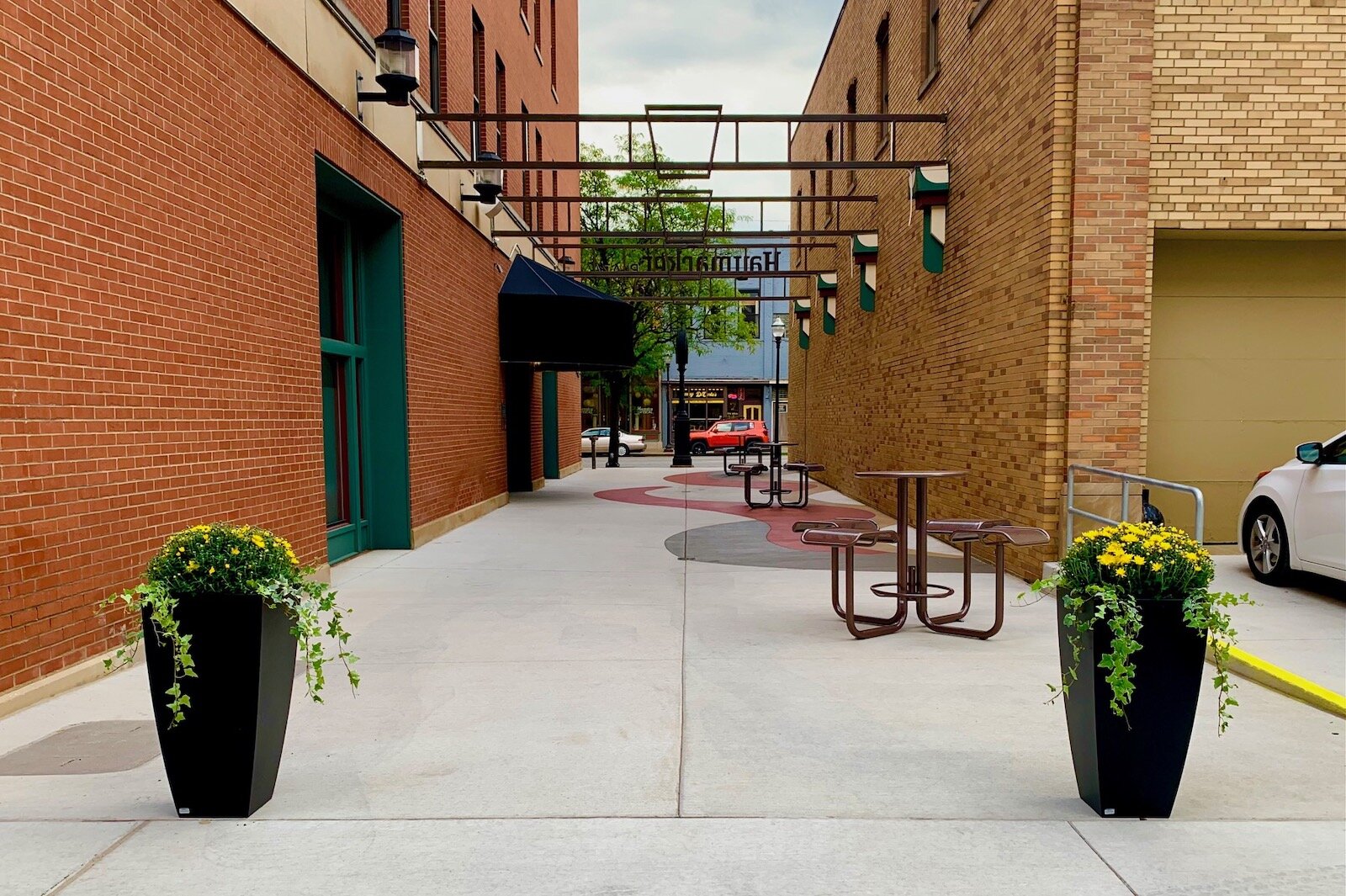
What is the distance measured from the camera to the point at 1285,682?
4.96 meters

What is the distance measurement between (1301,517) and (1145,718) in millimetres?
5012

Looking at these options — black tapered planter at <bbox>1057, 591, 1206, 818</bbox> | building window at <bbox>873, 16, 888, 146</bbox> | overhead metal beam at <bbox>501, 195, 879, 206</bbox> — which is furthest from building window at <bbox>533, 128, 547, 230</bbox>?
black tapered planter at <bbox>1057, 591, 1206, 818</bbox>

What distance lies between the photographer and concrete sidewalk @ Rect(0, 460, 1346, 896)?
2.98 m

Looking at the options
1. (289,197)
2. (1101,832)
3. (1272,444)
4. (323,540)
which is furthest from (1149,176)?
(323,540)

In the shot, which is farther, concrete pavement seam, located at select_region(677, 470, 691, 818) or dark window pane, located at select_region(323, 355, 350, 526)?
dark window pane, located at select_region(323, 355, 350, 526)

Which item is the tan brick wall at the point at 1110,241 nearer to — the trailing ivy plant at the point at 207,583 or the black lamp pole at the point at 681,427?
the trailing ivy plant at the point at 207,583

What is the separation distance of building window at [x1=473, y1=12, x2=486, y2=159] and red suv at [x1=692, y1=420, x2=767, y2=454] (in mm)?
22701

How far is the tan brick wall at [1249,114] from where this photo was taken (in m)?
7.74

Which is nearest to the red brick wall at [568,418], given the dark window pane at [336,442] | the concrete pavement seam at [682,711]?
the dark window pane at [336,442]

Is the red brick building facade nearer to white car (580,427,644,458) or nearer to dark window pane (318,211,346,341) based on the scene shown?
dark window pane (318,211,346,341)

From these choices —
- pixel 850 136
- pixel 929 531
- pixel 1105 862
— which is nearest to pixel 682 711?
pixel 1105 862

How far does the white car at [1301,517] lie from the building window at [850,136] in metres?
10.6

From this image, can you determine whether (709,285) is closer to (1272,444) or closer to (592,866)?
(1272,444)

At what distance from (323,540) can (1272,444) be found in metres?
9.35
